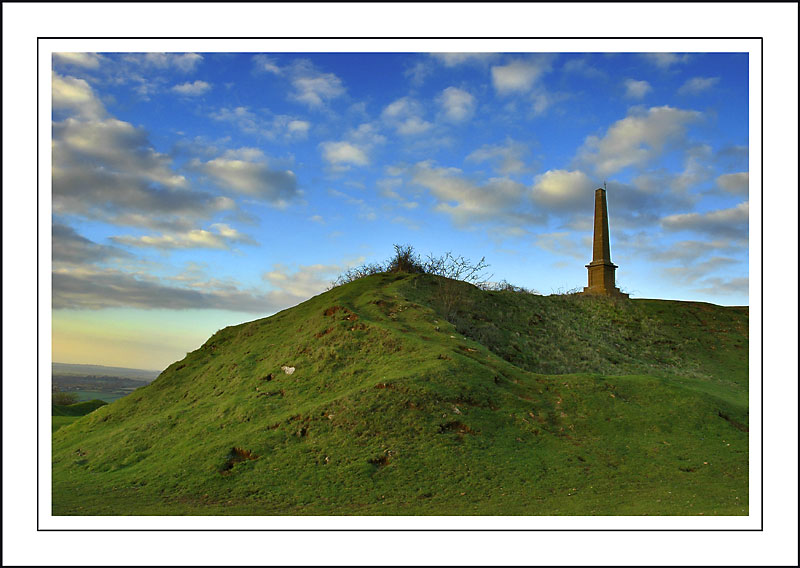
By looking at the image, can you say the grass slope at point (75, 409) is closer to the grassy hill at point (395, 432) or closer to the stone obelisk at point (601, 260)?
the grassy hill at point (395, 432)

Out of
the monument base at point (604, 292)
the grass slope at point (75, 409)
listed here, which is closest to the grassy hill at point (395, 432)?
the monument base at point (604, 292)

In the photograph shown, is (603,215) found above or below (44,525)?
above

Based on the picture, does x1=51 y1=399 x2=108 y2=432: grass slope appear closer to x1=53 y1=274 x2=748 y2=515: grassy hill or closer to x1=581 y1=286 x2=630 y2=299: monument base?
x1=53 y1=274 x2=748 y2=515: grassy hill

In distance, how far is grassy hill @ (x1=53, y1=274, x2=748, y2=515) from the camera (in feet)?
37.9

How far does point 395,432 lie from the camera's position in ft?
45.2

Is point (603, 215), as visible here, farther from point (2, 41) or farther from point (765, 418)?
point (2, 41)

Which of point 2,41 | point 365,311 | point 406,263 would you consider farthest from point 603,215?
point 2,41

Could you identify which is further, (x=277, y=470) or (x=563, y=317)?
(x=563, y=317)

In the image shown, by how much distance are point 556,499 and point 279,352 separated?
1249 cm

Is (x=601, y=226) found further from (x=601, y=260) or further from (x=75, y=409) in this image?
(x=75, y=409)

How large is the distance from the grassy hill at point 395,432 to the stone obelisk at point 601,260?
40.7 ft

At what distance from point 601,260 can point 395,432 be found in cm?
2650

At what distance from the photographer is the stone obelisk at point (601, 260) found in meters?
35.0

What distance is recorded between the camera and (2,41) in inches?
296
